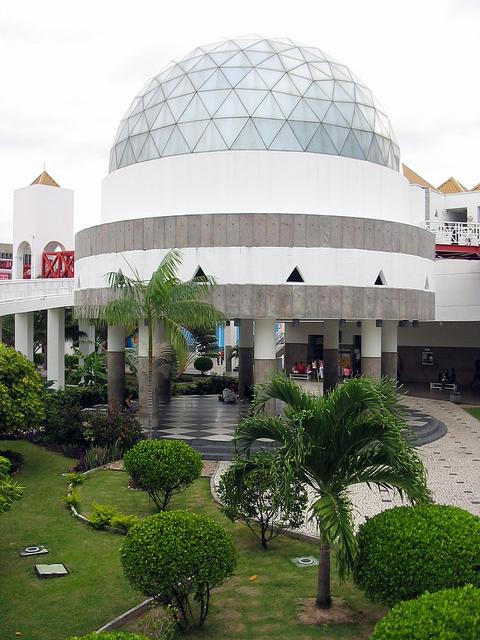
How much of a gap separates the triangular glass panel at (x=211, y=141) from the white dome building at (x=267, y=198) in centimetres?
→ 4

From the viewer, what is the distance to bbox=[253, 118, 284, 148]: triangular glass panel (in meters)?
20.4

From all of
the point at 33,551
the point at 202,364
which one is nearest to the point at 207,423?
the point at 33,551

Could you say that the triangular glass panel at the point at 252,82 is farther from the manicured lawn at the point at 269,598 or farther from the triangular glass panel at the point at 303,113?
the manicured lawn at the point at 269,598

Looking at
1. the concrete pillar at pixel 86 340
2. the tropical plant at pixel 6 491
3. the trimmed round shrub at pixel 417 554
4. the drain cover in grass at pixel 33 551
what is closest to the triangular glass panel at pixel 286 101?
the tropical plant at pixel 6 491

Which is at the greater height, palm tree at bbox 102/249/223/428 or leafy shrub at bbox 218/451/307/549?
palm tree at bbox 102/249/223/428

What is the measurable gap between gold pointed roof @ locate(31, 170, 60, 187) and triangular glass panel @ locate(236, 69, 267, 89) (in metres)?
29.3

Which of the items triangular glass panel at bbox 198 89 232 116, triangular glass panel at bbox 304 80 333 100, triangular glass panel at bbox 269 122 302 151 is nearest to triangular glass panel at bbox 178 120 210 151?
triangular glass panel at bbox 198 89 232 116

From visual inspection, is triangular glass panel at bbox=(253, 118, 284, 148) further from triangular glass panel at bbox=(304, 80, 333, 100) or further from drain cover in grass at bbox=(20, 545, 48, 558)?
drain cover in grass at bbox=(20, 545, 48, 558)

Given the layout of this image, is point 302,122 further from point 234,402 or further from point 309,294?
point 234,402

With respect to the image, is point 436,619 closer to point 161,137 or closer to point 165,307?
point 165,307

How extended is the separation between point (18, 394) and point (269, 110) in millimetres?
10973

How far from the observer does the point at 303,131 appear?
20672mm

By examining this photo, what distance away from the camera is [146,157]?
71.1 feet

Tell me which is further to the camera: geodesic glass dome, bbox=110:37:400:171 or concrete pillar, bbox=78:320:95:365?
concrete pillar, bbox=78:320:95:365
